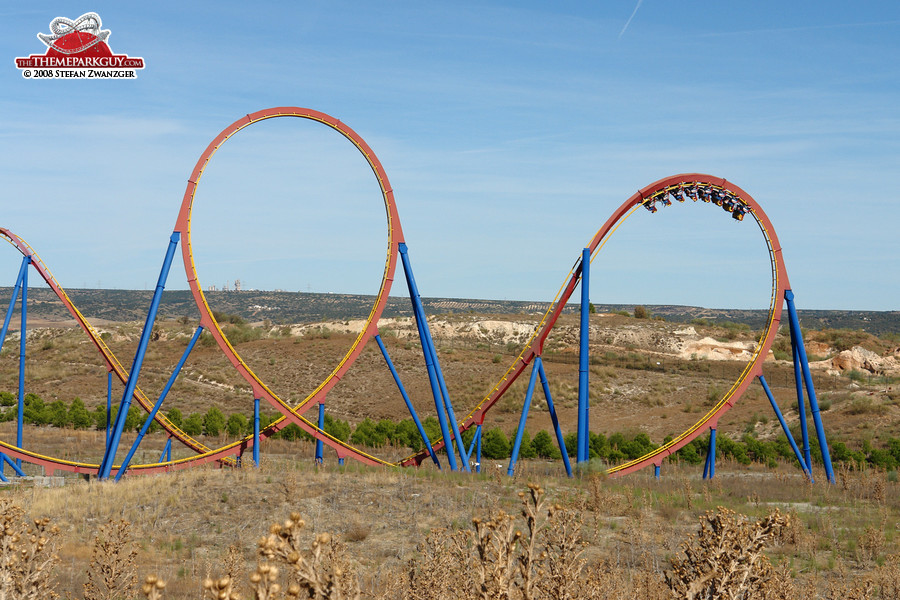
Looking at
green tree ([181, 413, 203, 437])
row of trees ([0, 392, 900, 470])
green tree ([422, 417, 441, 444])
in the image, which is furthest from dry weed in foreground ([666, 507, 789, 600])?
green tree ([181, 413, 203, 437])

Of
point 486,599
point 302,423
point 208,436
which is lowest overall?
point 208,436

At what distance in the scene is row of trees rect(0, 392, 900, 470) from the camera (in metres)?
25.4

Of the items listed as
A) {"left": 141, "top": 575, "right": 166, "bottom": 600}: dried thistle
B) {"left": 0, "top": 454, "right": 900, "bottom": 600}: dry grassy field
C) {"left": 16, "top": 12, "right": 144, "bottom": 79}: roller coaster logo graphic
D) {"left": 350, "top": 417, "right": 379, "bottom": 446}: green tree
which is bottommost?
{"left": 350, "top": 417, "right": 379, "bottom": 446}: green tree

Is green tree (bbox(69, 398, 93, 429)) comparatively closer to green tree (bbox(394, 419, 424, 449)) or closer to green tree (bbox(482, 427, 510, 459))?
green tree (bbox(394, 419, 424, 449))

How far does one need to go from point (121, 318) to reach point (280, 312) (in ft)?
102

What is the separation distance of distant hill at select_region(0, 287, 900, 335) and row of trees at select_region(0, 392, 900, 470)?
76813mm

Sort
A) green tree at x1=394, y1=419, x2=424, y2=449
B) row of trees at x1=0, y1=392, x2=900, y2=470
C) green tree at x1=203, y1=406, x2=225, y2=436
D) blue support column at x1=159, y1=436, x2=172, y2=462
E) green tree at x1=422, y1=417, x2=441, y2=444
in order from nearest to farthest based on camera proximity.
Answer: blue support column at x1=159, y1=436, x2=172, y2=462 < row of trees at x1=0, y1=392, x2=900, y2=470 < green tree at x1=394, y1=419, x2=424, y2=449 < green tree at x1=422, y1=417, x2=441, y2=444 < green tree at x1=203, y1=406, x2=225, y2=436

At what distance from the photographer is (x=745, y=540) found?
4.34 m

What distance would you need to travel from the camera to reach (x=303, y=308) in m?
141

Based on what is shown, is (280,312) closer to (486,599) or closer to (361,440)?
(361,440)

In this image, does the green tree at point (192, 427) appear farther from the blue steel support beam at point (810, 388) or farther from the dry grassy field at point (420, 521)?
the blue steel support beam at point (810, 388)

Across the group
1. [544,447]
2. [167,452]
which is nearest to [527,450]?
[544,447]

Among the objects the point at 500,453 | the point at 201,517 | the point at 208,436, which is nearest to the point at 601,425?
the point at 500,453

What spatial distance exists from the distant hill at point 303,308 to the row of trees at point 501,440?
76813 mm
